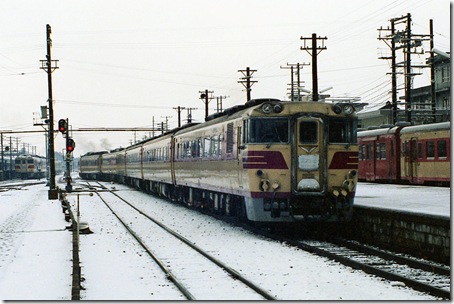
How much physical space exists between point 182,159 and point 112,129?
5883 centimetres

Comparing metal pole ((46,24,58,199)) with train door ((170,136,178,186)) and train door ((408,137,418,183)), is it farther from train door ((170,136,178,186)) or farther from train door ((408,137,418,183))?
train door ((408,137,418,183))

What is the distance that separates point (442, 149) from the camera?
87.3 feet

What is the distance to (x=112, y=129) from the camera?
3278 inches

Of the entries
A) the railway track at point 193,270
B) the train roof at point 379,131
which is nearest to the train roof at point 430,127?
the train roof at point 379,131

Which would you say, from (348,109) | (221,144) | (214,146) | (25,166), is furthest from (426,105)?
(25,166)

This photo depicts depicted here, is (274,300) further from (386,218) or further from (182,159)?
(182,159)

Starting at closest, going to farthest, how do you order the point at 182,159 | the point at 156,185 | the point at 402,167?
the point at 182,159, the point at 402,167, the point at 156,185

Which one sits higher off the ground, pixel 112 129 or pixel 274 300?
pixel 112 129

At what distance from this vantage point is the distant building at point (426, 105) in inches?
1695

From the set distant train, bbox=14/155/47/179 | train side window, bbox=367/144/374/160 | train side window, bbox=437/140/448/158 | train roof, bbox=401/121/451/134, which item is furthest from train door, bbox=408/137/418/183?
distant train, bbox=14/155/47/179

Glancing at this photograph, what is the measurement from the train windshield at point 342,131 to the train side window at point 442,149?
1125cm

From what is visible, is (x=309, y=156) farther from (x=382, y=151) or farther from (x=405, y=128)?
(x=382, y=151)

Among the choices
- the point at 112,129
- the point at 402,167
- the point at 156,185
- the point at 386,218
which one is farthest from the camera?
the point at 112,129

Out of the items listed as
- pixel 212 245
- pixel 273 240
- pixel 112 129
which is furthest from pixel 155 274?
pixel 112 129
